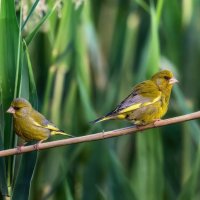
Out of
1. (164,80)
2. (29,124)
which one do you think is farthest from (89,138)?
(164,80)

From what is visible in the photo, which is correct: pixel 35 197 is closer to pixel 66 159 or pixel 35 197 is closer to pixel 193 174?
pixel 66 159

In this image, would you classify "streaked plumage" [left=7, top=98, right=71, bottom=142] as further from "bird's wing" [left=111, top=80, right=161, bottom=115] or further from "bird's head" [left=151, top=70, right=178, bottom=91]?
A: "bird's head" [left=151, top=70, right=178, bottom=91]

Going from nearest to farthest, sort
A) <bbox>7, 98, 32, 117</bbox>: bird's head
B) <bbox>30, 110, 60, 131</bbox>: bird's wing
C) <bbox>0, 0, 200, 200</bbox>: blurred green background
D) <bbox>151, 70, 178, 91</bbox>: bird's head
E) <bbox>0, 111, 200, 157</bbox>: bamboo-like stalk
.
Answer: <bbox>0, 111, 200, 157</bbox>: bamboo-like stalk < <bbox>7, 98, 32, 117</bbox>: bird's head < <bbox>30, 110, 60, 131</bbox>: bird's wing < <bbox>151, 70, 178, 91</bbox>: bird's head < <bbox>0, 0, 200, 200</bbox>: blurred green background

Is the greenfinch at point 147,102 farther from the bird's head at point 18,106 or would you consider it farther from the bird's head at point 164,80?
the bird's head at point 18,106

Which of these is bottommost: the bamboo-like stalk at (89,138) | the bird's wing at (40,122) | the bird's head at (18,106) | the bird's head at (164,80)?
the bamboo-like stalk at (89,138)

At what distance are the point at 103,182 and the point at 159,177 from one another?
0.59 metres

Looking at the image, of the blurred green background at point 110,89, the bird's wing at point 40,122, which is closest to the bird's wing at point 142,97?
the bird's wing at point 40,122

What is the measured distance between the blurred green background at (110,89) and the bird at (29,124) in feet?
1.05

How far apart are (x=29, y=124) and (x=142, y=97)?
44 centimetres

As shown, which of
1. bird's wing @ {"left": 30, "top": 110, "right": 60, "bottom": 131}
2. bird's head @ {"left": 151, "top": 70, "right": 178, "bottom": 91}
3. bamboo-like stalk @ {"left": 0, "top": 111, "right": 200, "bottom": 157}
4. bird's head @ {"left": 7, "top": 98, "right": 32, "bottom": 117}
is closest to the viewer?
bamboo-like stalk @ {"left": 0, "top": 111, "right": 200, "bottom": 157}

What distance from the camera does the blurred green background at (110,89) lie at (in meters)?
2.94

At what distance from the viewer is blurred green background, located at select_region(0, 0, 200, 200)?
2.94 metres

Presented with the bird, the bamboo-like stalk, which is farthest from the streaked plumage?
the bamboo-like stalk

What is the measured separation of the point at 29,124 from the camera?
2365 mm
